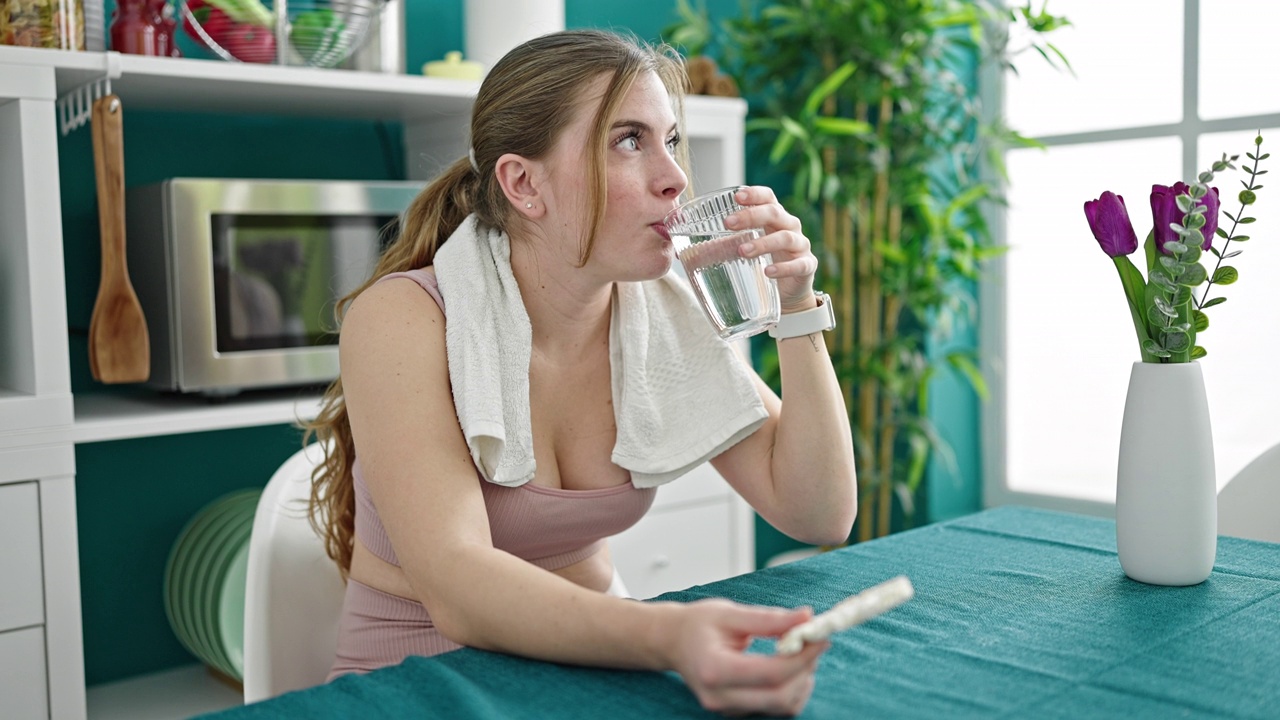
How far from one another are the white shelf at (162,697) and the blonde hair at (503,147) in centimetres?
79

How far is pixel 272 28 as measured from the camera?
1.88 meters

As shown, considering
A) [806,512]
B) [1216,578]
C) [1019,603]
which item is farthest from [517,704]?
[1216,578]

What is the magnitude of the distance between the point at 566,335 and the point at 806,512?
0.34 m

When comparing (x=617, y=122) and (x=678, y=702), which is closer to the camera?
(x=678, y=702)

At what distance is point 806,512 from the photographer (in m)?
1.31

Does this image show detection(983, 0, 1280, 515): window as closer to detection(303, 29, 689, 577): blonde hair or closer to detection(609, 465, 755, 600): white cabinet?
detection(609, 465, 755, 600): white cabinet

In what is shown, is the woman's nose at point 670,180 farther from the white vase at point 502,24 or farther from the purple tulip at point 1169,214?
the white vase at point 502,24

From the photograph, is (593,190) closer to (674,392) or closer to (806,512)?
(674,392)

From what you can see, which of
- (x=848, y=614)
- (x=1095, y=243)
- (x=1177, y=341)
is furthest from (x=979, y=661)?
(x=1095, y=243)

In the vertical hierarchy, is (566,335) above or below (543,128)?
below

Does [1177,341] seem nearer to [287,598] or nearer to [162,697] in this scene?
[287,598]

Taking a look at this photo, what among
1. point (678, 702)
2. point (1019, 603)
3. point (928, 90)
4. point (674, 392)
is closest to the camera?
point (678, 702)

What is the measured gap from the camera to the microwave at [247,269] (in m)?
1.79

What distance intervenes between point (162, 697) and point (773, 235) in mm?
1477
